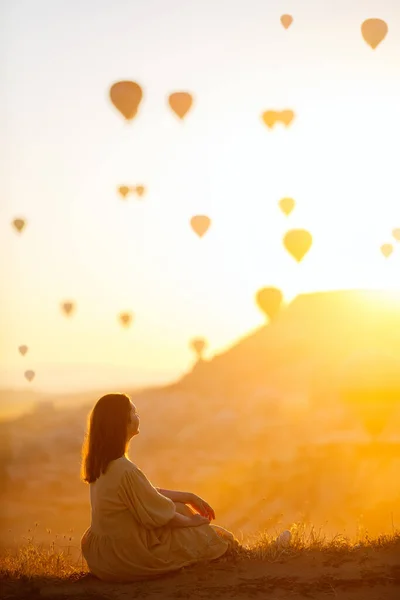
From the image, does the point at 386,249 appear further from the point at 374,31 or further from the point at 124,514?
the point at 124,514

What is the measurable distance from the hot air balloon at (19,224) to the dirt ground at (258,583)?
111 feet

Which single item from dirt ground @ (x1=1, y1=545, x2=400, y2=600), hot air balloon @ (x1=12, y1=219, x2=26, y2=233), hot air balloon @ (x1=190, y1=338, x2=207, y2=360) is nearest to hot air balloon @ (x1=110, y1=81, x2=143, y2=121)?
hot air balloon @ (x1=12, y1=219, x2=26, y2=233)

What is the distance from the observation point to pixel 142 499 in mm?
9586

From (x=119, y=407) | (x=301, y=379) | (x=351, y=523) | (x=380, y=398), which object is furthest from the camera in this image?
(x=301, y=379)

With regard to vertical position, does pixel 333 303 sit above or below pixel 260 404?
above

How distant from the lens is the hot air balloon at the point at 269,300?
43.0 m

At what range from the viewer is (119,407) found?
9.48m

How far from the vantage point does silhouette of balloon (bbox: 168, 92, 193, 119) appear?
2842 cm

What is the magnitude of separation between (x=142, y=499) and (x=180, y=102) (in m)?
20.9

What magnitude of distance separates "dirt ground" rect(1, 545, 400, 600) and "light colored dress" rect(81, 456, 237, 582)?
158mm

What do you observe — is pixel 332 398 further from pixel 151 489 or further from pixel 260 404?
pixel 151 489

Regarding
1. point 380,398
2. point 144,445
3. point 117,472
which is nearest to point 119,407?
point 117,472

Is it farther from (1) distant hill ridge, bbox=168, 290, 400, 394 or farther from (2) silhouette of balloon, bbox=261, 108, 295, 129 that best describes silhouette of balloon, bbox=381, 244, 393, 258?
(1) distant hill ridge, bbox=168, 290, 400, 394

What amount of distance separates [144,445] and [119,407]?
91.5 meters
